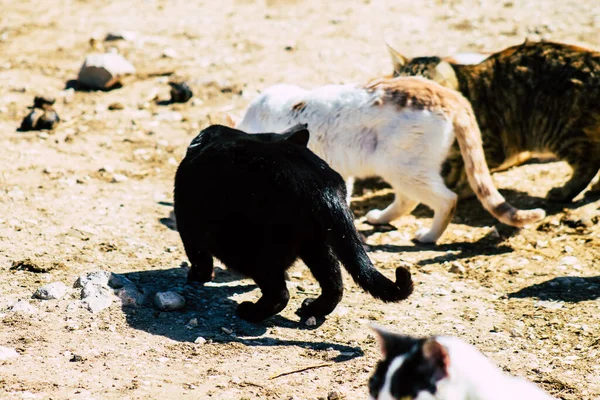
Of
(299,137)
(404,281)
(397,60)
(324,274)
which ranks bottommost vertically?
(324,274)

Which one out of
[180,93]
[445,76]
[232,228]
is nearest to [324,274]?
[232,228]

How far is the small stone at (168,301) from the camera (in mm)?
4383

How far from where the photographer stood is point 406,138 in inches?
219

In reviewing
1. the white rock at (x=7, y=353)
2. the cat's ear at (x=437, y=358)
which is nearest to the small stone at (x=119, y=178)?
the white rock at (x=7, y=353)

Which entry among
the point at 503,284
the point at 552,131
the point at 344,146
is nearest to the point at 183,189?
the point at 344,146

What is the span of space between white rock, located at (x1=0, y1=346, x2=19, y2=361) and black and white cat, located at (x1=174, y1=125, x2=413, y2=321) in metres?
1.11

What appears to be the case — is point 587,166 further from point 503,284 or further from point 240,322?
point 240,322

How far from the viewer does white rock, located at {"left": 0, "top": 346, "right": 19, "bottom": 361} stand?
375cm

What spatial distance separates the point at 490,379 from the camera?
262cm

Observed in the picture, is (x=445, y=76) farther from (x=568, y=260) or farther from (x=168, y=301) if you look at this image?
Answer: (x=168, y=301)

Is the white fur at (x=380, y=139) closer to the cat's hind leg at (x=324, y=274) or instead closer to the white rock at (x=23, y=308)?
the cat's hind leg at (x=324, y=274)

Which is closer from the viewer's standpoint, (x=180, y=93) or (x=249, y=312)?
(x=249, y=312)

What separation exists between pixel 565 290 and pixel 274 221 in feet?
6.67

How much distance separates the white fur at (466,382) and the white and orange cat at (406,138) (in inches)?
115
